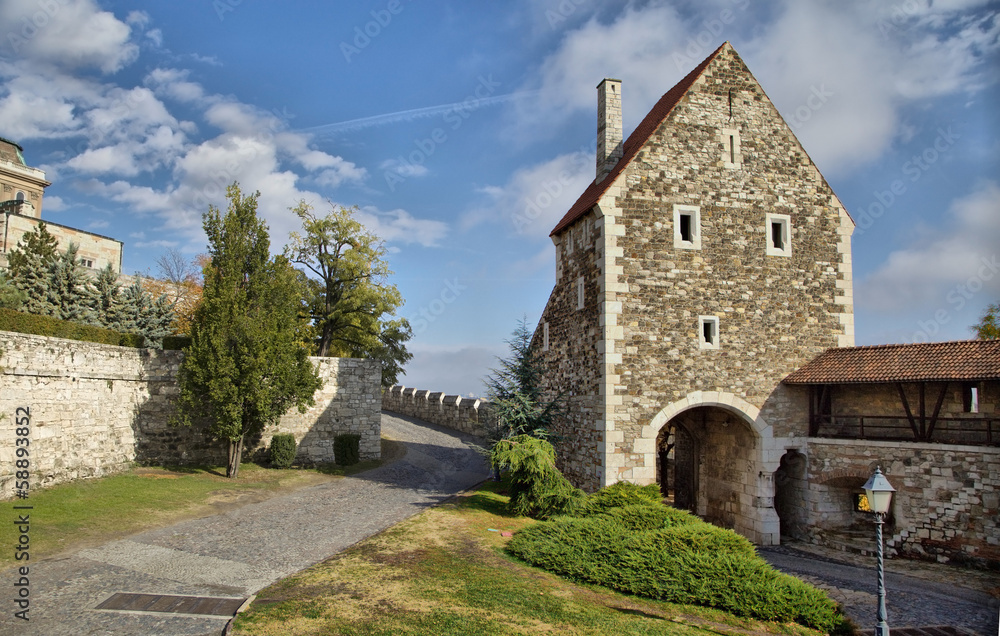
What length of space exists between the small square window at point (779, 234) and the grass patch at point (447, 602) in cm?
1057

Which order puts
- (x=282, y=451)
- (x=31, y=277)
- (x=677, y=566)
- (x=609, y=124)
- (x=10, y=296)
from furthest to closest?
(x=282, y=451) → (x=609, y=124) → (x=31, y=277) → (x=10, y=296) → (x=677, y=566)

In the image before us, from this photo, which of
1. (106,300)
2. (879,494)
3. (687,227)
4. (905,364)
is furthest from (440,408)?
(879,494)

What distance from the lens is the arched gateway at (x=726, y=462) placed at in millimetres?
16438

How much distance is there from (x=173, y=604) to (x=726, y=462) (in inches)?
588

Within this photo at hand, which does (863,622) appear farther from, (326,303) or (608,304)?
(326,303)

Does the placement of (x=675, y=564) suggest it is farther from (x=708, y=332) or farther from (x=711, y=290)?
(x=711, y=290)

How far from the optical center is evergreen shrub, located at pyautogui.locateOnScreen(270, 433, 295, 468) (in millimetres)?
20375

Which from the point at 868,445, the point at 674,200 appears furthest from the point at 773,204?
the point at 868,445

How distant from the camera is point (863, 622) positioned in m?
10.5

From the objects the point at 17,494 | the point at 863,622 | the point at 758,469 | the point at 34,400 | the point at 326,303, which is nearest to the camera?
the point at 863,622

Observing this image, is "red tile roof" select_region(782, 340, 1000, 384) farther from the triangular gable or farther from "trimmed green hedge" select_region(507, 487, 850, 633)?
"trimmed green hedge" select_region(507, 487, 850, 633)

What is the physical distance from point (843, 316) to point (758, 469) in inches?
200

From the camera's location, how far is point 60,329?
15.4 metres

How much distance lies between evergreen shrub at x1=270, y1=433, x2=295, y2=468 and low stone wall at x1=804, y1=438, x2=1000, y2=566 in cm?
1619
